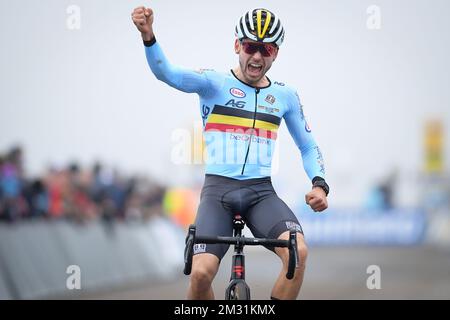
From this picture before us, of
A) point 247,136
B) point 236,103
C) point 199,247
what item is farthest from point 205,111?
point 199,247

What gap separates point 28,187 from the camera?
15805 mm

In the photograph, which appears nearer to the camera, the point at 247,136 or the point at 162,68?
the point at 162,68

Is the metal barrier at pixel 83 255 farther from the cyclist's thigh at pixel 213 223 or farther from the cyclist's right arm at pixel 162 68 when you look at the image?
the cyclist's right arm at pixel 162 68

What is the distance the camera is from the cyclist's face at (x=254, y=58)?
8.27 metres

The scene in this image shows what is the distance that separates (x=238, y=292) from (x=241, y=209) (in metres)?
0.90

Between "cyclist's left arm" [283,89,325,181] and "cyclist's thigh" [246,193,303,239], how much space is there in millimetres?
487

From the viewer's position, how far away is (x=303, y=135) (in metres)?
8.72

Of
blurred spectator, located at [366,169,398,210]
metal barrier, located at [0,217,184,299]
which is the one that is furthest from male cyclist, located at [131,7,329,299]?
blurred spectator, located at [366,169,398,210]

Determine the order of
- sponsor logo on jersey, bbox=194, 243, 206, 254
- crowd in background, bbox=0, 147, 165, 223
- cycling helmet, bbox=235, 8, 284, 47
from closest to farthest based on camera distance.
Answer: sponsor logo on jersey, bbox=194, 243, 206, 254, cycling helmet, bbox=235, 8, 284, 47, crowd in background, bbox=0, 147, 165, 223

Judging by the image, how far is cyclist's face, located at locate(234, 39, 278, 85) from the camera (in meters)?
8.27

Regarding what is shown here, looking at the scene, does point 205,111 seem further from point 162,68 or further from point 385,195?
point 385,195

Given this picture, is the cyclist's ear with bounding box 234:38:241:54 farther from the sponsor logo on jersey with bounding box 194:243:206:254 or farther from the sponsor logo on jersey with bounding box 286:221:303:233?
the sponsor logo on jersey with bounding box 194:243:206:254
